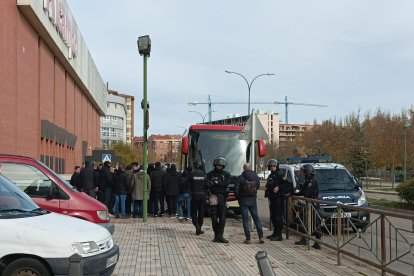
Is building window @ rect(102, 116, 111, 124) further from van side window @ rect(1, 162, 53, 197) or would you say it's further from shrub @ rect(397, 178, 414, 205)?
van side window @ rect(1, 162, 53, 197)

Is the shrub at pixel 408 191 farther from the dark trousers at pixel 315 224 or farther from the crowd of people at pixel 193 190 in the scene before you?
the dark trousers at pixel 315 224

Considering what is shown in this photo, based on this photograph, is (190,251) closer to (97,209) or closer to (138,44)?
(97,209)

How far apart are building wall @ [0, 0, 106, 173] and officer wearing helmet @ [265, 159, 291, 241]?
12841mm

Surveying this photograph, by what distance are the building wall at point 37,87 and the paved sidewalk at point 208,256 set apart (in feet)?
36.6

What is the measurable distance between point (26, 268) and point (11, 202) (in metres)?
0.97

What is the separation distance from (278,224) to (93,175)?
6.67 m

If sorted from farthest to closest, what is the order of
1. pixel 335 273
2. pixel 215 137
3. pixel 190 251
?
pixel 215 137
pixel 190 251
pixel 335 273

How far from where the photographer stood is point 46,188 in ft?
28.6

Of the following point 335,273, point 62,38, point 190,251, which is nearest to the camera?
point 335,273

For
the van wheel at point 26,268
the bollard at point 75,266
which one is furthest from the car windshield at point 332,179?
the bollard at point 75,266

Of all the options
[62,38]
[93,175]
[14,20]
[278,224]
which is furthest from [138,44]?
[62,38]

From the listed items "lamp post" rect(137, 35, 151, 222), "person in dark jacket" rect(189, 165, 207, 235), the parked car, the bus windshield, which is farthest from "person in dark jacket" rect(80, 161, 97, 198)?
the parked car

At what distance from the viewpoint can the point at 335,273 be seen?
8.24 meters

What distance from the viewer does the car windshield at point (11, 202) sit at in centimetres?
607
